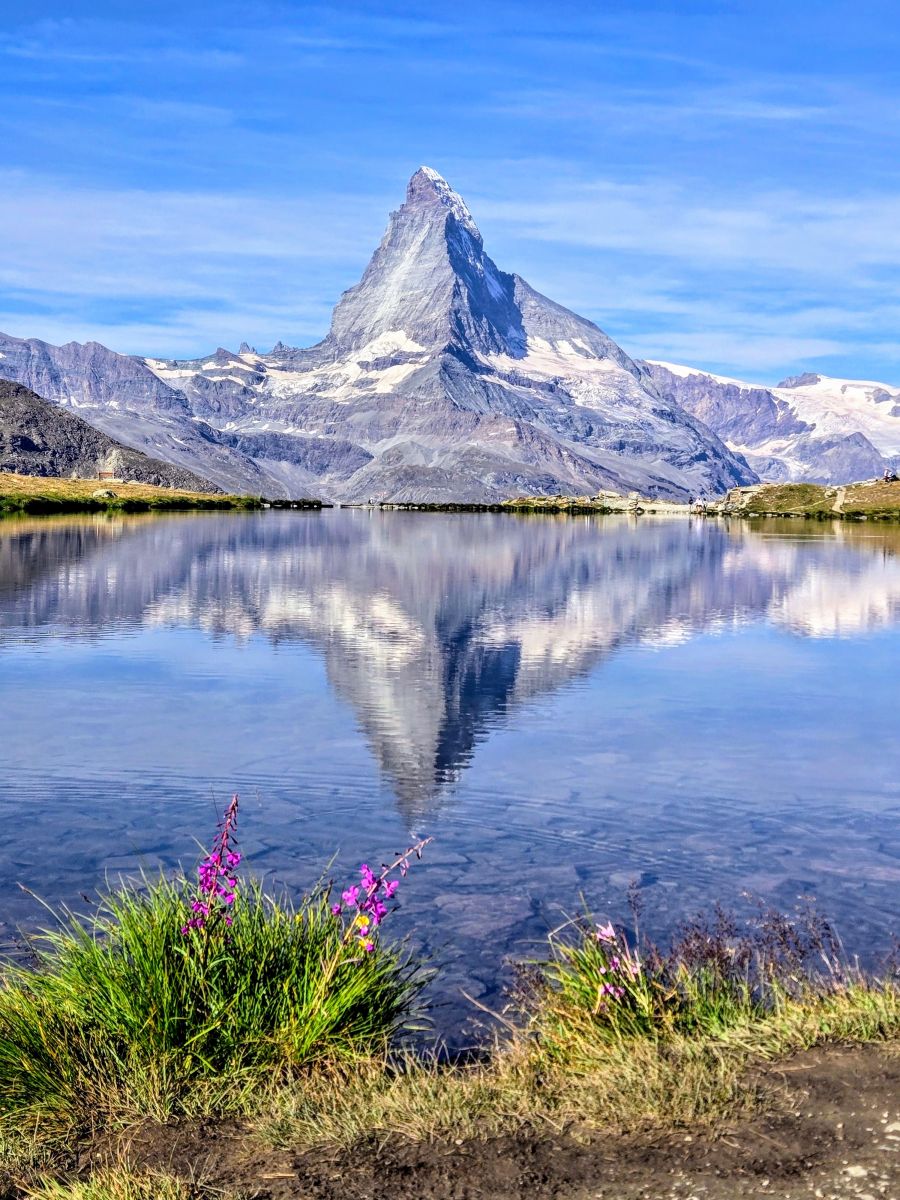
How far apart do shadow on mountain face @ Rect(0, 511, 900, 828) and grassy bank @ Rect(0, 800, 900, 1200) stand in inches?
427

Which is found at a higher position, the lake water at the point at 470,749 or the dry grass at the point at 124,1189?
the dry grass at the point at 124,1189

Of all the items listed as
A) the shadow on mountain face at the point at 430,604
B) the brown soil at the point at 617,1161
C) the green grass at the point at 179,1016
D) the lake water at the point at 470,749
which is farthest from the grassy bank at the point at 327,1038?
the shadow on mountain face at the point at 430,604

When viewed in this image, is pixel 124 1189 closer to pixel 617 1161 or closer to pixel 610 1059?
pixel 617 1161

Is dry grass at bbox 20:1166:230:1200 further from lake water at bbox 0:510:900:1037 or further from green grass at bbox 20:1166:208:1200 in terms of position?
lake water at bbox 0:510:900:1037

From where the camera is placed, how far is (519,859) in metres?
21.2

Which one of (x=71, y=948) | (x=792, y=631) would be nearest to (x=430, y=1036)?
(x=71, y=948)

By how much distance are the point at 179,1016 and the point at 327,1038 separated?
4.56 ft

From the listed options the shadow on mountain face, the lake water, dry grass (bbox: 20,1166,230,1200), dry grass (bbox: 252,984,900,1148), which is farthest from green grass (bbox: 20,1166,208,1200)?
the shadow on mountain face

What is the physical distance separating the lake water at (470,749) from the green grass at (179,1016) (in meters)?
2.65

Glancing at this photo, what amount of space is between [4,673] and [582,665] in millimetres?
19659

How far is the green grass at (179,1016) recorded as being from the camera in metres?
11.4

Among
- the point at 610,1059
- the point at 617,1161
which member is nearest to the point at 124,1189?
the point at 617,1161

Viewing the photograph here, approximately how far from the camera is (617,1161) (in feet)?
32.1

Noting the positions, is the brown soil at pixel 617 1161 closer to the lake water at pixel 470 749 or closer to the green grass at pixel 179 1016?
the green grass at pixel 179 1016
